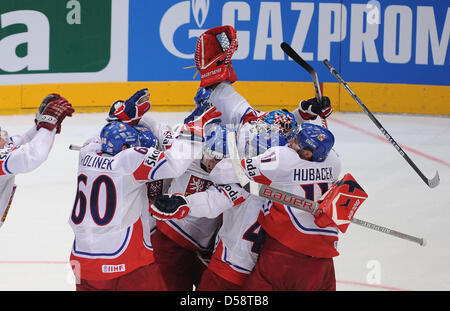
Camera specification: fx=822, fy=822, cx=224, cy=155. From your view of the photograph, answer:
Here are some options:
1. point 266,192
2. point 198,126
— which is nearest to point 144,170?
point 198,126

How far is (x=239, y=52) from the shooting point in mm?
9156

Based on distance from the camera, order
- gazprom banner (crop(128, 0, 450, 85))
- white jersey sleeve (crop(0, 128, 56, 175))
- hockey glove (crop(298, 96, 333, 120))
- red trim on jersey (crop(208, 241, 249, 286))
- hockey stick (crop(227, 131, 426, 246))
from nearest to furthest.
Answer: hockey stick (crop(227, 131, 426, 246)), red trim on jersey (crop(208, 241, 249, 286)), white jersey sleeve (crop(0, 128, 56, 175)), hockey glove (crop(298, 96, 333, 120)), gazprom banner (crop(128, 0, 450, 85))

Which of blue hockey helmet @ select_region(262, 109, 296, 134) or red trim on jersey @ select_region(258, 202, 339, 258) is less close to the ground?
blue hockey helmet @ select_region(262, 109, 296, 134)

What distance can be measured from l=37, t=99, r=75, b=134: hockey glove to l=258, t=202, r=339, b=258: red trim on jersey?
108 cm

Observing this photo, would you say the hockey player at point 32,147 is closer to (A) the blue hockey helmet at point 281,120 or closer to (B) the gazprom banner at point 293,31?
(A) the blue hockey helmet at point 281,120

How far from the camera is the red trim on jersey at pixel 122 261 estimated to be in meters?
3.29

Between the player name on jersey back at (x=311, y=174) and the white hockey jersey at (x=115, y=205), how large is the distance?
1.32ft

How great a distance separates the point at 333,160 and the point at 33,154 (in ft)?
4.20

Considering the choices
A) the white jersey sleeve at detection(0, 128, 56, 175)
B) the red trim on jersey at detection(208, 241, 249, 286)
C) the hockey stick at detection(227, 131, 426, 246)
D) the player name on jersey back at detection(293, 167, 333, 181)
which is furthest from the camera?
the white jersey sleeve at detection(0, 128, 56, 175)

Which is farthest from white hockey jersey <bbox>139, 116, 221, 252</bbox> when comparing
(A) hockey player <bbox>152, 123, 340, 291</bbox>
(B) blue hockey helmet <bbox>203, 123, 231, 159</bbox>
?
(A) hockey player <bbox>152, 123, 340, 291</bbox>

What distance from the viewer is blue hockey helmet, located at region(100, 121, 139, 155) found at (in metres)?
3.27

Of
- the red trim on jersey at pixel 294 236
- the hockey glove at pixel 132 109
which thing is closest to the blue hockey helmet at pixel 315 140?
the red trim on jersey at pixel 294 236

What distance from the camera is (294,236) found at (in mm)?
3252

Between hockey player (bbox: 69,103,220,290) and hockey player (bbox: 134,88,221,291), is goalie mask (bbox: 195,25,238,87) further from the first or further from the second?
hockey player (bbox: 69,103,220,290)
